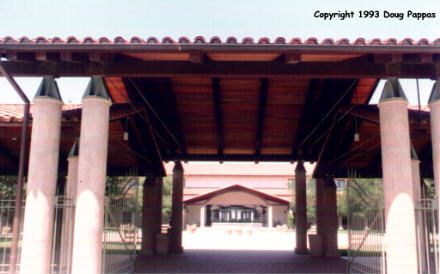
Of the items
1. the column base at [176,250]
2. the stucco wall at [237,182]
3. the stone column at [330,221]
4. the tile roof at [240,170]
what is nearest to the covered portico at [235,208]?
the stucco wall at [237,182]

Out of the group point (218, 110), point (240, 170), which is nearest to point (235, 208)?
point (240, 170)

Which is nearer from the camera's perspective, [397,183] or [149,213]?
[397,183]

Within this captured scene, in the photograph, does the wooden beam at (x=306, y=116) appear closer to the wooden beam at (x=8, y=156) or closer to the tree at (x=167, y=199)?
the wooden beam at (x=8, y=156)

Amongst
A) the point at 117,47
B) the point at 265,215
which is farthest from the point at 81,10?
the point at 265,215

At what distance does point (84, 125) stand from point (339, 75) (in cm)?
500

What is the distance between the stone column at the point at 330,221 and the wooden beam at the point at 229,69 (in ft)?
30.9

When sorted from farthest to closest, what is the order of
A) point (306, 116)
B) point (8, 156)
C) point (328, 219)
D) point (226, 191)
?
point (226, 191) < point (328, 219) < point (8, 156) < point (306, 116)

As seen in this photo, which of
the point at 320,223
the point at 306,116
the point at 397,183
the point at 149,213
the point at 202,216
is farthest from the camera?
the point at 202,216

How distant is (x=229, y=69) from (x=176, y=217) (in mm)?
11720

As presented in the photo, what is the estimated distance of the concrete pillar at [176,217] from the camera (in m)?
19.1

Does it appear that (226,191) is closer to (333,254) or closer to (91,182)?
(333,254)

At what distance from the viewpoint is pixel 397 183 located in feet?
27.8

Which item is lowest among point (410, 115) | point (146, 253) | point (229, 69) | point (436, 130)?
Answer: point (146, 253)

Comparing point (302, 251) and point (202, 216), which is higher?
Answer: point (202, 216)
